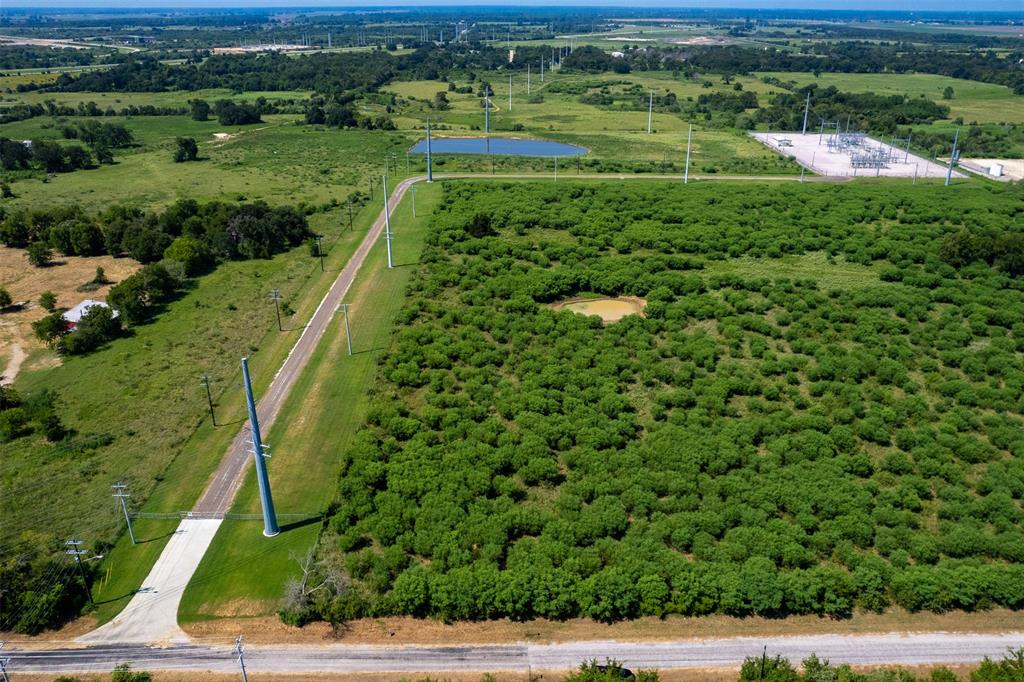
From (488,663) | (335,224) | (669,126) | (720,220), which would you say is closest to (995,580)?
(488,663)

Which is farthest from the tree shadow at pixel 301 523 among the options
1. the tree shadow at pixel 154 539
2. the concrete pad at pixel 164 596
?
the tree shadow at pixel 154 539

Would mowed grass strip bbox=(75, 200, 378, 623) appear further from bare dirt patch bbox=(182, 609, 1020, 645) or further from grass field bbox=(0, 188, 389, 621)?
bare dirt patch bbox=(182, 609, 1020, 645)

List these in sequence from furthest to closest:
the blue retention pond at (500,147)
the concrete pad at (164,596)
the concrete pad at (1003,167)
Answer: the blue retention pond at (500,147), the concrete pad at (1003,167), the concrete pad at (164,596)

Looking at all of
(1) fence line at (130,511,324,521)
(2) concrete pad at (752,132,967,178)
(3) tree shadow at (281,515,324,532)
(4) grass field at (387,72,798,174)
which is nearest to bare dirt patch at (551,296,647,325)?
(3) tree shadow at (281,515,324,532)

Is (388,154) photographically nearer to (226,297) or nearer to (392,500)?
(226,297)

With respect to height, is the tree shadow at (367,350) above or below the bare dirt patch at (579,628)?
above

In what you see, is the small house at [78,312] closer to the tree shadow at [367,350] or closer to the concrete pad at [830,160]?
the tree shadow at [367,350]
